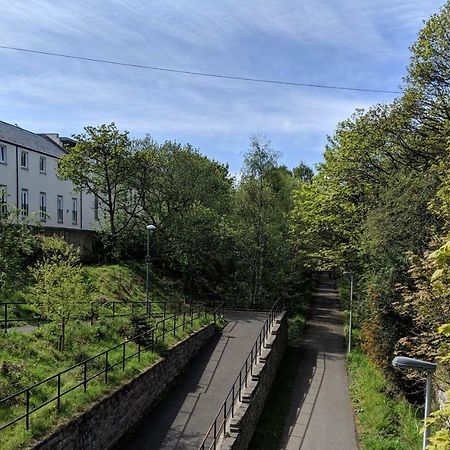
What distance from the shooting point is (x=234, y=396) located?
51.1 feet

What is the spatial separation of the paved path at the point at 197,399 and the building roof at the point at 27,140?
20.1 m

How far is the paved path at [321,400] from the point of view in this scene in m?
15.1

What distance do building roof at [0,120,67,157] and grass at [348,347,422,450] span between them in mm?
25759

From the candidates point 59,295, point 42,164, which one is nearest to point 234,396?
point 59,295

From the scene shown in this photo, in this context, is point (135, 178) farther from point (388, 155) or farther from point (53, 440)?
point (53, 440)

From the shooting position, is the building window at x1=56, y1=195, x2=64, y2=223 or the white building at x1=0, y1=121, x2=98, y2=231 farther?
the building window at x1=56, y1=195, x2=64, y2=223

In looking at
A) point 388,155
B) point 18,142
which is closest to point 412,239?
point 388,155

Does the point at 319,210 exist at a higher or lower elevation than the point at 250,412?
higher

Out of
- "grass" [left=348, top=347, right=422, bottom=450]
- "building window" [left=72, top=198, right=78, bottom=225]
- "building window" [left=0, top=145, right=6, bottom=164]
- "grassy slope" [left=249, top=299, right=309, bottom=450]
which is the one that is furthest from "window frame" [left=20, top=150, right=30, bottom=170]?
"grass" [left=348, top=347, right=422, bottom=450]

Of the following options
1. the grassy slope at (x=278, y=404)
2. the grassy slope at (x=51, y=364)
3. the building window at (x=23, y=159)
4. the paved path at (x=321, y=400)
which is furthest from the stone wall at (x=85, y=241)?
the paved path at (x=321, y=400)

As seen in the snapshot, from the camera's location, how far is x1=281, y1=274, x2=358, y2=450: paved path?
49.4 feet

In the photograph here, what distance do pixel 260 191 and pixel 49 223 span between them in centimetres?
1618

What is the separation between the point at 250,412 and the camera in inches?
588

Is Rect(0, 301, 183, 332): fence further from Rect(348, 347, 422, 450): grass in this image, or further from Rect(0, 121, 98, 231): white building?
Rect(0, 121, 98, 231): white building
